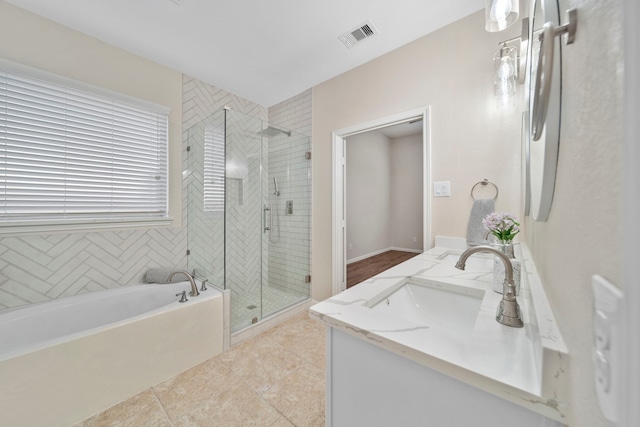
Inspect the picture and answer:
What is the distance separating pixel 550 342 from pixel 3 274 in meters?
2.96

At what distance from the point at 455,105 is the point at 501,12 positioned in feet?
2.52

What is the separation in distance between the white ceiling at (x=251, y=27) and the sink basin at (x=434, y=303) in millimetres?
1979

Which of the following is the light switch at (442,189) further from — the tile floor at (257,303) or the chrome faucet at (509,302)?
the tile floor at (257,303)

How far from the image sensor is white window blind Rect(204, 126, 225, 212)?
7.59 ft

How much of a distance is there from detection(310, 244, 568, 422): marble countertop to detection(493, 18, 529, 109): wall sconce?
1.27m

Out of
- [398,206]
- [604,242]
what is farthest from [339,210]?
[398,206]

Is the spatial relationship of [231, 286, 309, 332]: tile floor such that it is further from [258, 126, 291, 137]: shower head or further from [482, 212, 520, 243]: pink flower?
[482, 212, 520, 243]: pink flower

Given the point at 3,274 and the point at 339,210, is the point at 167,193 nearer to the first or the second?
the point at 3,274

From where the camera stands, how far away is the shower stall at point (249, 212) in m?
2.36

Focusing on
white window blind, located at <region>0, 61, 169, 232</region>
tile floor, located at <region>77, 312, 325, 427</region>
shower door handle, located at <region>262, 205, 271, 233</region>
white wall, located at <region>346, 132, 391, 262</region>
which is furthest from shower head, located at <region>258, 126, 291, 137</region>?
tile floor, located at <region>77, 312, 325, 427</region>

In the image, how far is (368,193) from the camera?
198 inches

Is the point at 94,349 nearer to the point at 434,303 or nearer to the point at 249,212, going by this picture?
the point at 249,212

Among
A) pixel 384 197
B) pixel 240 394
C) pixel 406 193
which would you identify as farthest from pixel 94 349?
pixel 406 193

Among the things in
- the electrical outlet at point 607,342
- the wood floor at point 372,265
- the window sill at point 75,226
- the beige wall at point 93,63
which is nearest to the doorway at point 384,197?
the wood floor at point 372,265
